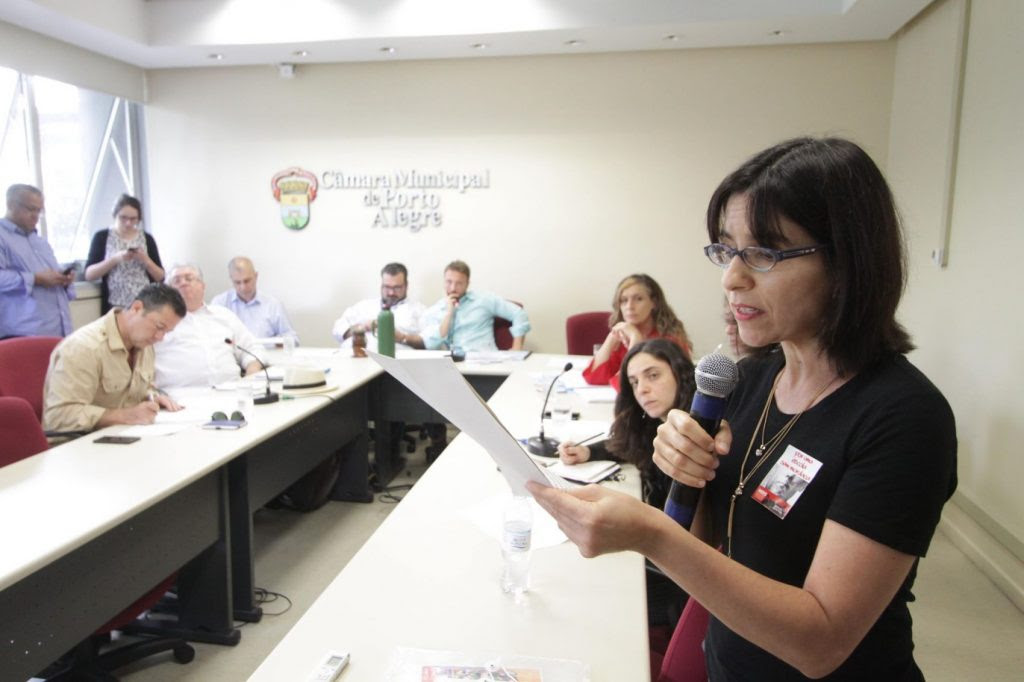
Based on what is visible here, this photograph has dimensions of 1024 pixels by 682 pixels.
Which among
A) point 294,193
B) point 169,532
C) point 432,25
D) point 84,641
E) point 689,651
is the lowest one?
point 84,641

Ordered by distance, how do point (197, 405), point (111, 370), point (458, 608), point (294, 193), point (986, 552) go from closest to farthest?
point (458, 608)
point (111, 370)
point (197, 405)
point (986, 552)
point (294, 193)

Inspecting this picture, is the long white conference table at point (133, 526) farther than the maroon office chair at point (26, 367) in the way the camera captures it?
No

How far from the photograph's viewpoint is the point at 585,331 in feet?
15.1

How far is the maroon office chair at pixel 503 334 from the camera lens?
16.2ft

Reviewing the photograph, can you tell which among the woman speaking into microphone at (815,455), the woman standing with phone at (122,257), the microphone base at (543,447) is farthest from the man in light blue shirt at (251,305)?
the woman speaking into microphone at (815,455)

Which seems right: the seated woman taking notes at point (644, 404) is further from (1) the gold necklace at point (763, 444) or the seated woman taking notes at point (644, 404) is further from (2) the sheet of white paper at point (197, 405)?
(2) the sheet of white paper at point (197, 405)

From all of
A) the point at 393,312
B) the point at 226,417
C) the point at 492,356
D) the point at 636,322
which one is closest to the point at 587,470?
the point at 226,417

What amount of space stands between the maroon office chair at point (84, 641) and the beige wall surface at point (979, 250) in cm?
323

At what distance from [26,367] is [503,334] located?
9.64 feet

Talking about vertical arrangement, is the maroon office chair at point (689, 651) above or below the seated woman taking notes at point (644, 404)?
below

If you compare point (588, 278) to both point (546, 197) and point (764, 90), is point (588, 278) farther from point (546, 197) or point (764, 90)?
point (764, 90)

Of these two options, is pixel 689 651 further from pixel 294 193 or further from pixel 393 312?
pixel 294 193

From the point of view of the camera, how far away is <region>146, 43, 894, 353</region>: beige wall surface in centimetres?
492

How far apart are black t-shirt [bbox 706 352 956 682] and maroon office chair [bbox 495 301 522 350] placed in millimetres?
3924
